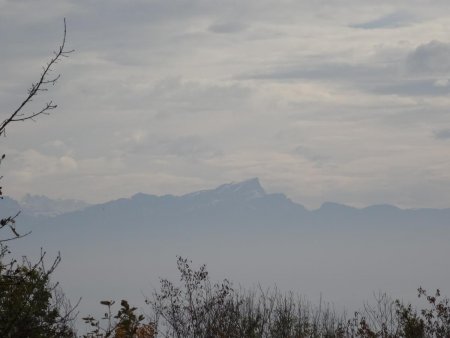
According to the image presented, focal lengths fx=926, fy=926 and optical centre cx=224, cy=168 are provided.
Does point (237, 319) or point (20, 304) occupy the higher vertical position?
point (237, 319)

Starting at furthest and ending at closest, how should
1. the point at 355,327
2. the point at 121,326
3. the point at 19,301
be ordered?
1. the point at 355,327
2. the point at 121,326
3. the point at 19,301

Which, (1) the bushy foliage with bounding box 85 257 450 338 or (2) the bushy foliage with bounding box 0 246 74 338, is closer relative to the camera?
(2) the bushy foliage with bounding box 0 246 74 338

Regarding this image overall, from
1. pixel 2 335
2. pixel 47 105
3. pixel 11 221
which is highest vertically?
pixel 47 105

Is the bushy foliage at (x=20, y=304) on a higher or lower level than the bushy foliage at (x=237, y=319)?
lower

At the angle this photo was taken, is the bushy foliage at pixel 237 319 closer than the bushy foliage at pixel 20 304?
No

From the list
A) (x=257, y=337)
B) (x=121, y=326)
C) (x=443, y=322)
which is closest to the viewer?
(x=121, y=326)

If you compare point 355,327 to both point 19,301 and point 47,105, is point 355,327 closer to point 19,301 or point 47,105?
point 19,301

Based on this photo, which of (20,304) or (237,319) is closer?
(20,304)

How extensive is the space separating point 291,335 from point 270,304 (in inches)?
100

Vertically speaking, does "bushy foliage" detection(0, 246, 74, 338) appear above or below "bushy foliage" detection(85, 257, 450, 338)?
below

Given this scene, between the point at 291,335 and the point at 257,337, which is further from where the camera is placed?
the point at 291,335

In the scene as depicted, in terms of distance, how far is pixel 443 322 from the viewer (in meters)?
→ 27.8

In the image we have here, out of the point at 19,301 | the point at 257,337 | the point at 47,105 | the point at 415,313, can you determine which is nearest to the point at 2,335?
the point at 19,301

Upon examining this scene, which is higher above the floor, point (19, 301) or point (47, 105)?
point (47, 105)
